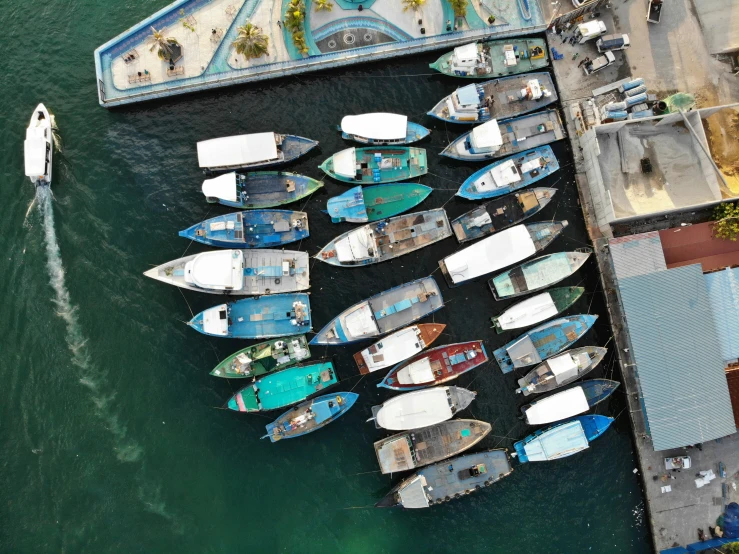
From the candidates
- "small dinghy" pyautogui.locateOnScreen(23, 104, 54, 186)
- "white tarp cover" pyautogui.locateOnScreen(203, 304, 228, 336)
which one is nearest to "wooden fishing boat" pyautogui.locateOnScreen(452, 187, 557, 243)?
"white tarp cover" pyautogui.locateOnScreen(203, 304, 228, 336)

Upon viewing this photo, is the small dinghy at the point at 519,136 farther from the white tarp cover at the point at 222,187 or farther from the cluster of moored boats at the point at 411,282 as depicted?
the white tarp cover at the point at 222,187

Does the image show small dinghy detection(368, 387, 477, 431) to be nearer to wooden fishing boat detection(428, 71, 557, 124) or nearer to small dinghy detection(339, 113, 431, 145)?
small dinghy detection(339, 113, 431, 145)

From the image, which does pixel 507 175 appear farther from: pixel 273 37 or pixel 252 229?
pixel 273 37

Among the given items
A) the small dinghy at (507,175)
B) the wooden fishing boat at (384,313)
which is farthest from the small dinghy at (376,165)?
the wooden fishing boat at (384,313)

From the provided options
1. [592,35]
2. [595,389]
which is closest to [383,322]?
[595,389]

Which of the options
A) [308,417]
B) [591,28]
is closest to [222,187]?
[308,417]

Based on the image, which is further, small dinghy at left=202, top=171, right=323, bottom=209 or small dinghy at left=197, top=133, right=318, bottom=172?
small dinghy at left=202, top=171, right=323, bottom=209
